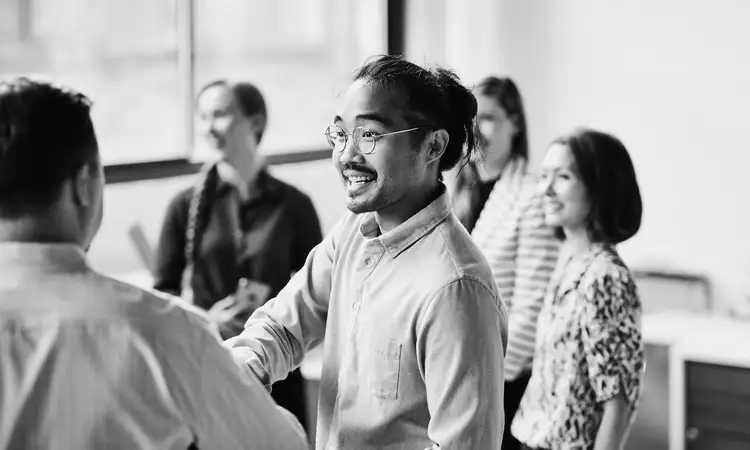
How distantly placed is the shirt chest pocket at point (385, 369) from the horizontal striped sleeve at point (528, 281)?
1182mm

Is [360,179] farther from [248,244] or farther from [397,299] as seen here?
[248,244]

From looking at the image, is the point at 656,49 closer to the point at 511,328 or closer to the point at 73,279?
the point at 511,328

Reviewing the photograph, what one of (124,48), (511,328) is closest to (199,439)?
(511,328)

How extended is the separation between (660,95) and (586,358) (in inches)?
93.0

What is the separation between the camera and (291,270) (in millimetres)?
2998

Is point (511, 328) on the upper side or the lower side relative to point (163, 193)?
lower

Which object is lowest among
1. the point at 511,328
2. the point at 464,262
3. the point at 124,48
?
the point at 511,328

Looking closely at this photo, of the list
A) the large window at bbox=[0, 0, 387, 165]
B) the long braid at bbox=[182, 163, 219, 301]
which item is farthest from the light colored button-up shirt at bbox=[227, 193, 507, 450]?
the large window at bbox=[0, 0, 387, 165]

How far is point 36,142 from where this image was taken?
116cm

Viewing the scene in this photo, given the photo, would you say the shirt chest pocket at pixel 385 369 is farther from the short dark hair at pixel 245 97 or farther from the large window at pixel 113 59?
the large window at pixel 113 59

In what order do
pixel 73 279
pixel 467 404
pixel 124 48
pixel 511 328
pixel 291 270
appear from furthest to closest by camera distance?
pixel 124 48
pixel 291 270
pixel 511 328
pixel 467 404
pixel 73 279

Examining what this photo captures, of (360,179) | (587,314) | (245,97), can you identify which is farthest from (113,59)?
(360,179)

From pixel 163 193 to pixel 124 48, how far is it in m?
0.53

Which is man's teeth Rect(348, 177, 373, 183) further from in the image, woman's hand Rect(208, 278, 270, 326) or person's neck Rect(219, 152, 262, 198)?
person's neck Rect(219, 152, 262, 198)
